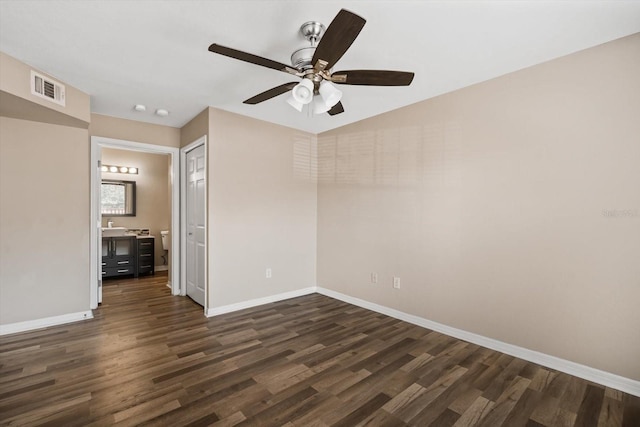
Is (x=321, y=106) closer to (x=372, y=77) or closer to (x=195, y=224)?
(x=372, y=77)

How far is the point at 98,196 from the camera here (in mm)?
3871

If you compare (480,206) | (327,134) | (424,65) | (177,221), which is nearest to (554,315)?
(480,206)

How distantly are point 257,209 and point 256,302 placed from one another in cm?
127

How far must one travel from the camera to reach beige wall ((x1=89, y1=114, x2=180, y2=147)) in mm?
3830

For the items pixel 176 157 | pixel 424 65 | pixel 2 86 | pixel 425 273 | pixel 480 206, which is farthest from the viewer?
pixel 176 157

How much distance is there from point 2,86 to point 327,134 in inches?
138

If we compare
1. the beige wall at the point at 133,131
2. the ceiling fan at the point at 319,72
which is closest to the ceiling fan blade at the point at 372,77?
the ceiling fan at the point at 319,72

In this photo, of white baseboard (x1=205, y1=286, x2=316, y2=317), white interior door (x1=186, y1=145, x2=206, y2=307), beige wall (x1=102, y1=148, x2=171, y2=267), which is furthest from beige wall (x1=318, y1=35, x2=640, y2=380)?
beige wall (x1=102, y1=148, x2=171, y2=267)

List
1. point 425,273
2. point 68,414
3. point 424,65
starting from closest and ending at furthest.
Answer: point 68,414 → point 424,65 → point 425,273

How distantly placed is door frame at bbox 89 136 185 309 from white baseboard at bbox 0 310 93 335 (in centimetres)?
16

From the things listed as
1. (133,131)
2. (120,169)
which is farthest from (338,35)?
(120,169)

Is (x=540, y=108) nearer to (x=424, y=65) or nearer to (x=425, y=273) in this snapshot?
(x=424, y=65)

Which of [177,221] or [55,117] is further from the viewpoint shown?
[177,221]

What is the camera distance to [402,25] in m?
2.03
